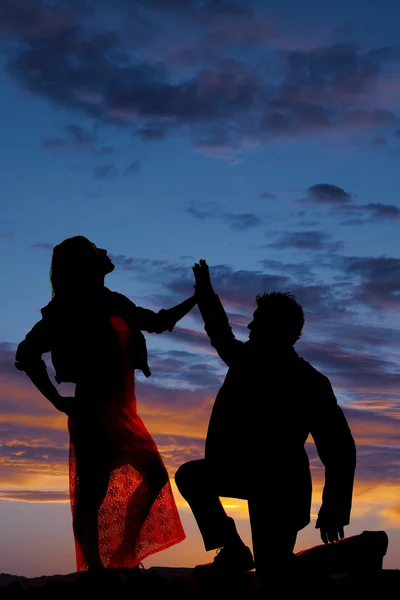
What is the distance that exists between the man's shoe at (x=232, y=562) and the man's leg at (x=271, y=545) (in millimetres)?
101

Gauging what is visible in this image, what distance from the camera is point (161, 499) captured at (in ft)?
28.1

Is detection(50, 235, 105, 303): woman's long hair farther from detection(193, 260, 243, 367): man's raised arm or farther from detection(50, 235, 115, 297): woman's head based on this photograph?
detection(193, 260, 243, 367): man's raised arm

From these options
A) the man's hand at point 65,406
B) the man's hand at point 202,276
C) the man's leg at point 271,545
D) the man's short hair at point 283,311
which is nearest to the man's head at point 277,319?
the man's short hair at point 283,311

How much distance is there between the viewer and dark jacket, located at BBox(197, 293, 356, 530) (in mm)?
7477

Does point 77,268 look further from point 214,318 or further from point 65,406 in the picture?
point 214,318

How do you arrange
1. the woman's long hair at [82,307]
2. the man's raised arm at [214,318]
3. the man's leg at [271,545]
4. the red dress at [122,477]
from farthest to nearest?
the woman's long hair at [82,307], the red dress at [122,477], the man's raised arm at [214,318], the man's leg at [271,545]

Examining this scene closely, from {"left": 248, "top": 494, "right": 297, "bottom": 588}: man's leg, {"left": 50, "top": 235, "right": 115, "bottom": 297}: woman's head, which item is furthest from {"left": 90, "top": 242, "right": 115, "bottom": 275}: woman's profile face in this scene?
{"left": 248, "top": 494, "right": 297, "bottom": 588}: man's leg

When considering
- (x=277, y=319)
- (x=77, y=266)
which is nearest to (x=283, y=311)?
(x=277, y=319)

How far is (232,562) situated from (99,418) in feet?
5.98

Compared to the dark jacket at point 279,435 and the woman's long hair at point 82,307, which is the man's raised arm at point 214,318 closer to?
the dark jacket at point 279,435

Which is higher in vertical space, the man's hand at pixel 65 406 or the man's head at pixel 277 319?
the man's head at pixel 277 319

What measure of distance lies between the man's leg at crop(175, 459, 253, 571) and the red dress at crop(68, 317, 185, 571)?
906 mm

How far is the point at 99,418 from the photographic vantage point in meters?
8.45

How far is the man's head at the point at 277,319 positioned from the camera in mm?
7633
